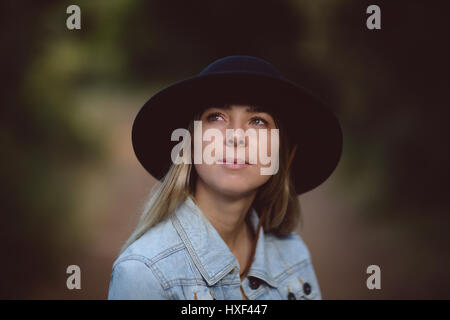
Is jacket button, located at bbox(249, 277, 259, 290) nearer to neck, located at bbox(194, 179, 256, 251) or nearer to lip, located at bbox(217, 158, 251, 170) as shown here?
neck, located at bbox(194, 179, 256, 251)

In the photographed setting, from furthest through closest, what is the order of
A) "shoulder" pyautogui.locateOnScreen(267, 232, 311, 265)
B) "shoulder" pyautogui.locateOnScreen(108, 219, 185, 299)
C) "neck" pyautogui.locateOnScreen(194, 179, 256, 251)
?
"shoulder" pyautogui.locateOnScreen(267, 232, 311, 265)
"neck" pyautogui.locateOnScreen(194, 179, 256, 251)
"shoulder" pyautogui.locateOnScreen(108, 219, 185, 299)

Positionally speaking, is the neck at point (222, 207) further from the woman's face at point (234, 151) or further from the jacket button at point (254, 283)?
the jacket button at point (254, 283)

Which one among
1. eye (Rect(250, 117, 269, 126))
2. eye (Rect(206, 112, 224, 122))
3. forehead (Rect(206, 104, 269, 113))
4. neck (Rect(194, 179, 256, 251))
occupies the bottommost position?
neck (Rect(194, 179, 256, 251))

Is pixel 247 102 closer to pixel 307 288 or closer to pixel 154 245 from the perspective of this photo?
pixel 154 245

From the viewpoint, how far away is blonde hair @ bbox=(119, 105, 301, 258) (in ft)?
5.16

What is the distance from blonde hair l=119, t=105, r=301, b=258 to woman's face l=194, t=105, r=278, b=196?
9 cm

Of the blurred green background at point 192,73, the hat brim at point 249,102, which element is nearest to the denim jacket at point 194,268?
the hat brim at point 249,102

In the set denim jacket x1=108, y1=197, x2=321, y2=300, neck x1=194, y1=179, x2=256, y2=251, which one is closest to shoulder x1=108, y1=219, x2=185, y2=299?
denim jacket x1=108, y1=197, x2=321, y2=300

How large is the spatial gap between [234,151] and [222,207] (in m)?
0.25

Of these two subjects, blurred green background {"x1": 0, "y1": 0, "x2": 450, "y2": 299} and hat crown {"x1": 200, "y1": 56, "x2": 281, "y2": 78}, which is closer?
hat crown {"x1": 200, "y1": 56, "x2": 281, "y2": 78}

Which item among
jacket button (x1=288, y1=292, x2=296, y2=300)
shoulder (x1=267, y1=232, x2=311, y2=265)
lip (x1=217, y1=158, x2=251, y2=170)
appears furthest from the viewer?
shoulder (x1=267, y1=232, x2=311, y2=265)

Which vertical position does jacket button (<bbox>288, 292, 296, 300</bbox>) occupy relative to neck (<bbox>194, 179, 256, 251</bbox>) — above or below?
below

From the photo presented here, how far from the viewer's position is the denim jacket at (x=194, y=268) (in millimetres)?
1367
